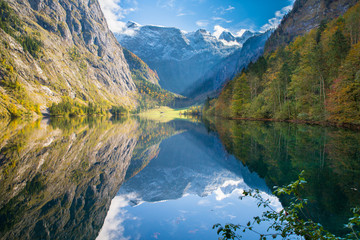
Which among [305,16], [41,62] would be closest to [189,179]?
[305,16]

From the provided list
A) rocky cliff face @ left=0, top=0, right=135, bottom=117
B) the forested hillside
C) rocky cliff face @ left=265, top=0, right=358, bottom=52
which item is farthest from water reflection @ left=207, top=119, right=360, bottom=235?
rocky cliff face @ left=0, top=0, right=135, bottom=117

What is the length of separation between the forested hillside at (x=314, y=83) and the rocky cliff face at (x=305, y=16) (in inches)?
1836

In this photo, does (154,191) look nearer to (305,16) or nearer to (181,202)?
(181,202)

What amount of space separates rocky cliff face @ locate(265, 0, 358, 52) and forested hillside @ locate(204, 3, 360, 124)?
46625 millimetres

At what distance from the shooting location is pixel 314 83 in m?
37.7

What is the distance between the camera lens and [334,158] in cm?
1188

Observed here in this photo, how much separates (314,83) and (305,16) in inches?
3482

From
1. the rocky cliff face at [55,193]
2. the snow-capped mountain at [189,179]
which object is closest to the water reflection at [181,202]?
the snow-capped mountain at [189,179]

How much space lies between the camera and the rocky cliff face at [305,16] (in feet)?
269

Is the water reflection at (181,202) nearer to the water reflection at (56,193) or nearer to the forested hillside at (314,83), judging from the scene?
the water reflection at (56,193)

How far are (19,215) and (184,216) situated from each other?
5.74 m

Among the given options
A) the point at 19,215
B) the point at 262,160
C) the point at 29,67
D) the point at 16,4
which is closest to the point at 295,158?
the point at 262,160

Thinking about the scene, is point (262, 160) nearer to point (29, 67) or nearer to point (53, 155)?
point (53, 155)

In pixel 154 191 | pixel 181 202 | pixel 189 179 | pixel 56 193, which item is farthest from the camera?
pixel 189 179
